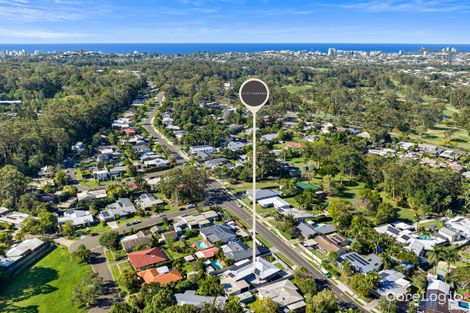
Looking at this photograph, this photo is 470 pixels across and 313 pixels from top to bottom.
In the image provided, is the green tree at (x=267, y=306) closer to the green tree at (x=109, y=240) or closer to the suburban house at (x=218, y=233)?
the suburban house at (x=218, y=233)

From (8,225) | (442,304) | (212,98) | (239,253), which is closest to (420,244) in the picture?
(442,304)

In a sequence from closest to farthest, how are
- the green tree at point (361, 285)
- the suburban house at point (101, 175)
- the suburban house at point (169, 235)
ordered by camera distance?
the green tree at point (361, 285)
the suburban house at point (169, 235)
the suburban house at point (101, 175)

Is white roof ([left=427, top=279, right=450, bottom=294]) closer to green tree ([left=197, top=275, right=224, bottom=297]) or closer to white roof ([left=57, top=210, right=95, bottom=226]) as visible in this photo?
green tree ([left=197, top=275, right=224, bottom=297])

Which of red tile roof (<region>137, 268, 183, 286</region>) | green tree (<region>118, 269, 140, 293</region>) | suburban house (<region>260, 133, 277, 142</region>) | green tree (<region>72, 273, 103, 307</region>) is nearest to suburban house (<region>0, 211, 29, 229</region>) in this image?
green tree (<region>72, 273, 103, 307</region>)

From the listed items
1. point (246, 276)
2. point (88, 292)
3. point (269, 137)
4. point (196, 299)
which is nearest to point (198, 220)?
point (246, 276)

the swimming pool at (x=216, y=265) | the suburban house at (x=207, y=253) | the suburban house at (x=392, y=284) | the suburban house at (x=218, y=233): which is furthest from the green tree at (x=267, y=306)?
the suburban house at (x=218, y=233)

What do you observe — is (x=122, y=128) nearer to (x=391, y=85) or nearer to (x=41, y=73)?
(x=41, y=73)

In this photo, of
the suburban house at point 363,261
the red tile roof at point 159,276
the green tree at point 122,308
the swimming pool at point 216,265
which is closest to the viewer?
the green tree at point 122,308
